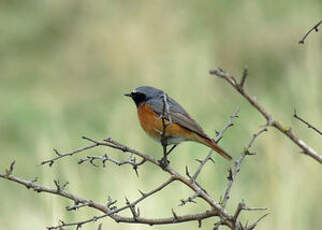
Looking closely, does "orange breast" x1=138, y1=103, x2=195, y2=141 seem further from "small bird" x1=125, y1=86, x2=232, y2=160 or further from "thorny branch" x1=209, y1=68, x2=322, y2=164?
"thorny branch" x1=209, y1=68, x2=322, y2=164

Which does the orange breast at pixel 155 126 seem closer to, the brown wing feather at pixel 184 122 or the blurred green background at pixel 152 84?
the brown wing feather at pixel 184 122

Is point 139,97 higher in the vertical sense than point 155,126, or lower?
higher

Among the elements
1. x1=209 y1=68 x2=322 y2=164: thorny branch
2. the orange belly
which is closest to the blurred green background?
the orange belly

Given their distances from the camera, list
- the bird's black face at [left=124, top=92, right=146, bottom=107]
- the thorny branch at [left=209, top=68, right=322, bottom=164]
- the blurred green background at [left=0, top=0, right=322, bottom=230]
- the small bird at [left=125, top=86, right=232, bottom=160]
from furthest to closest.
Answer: the blurred green background at [left=0, top=0, right=322, bottom=230] < the bird's black face at [left=124, top=92, right=146, bottom=107] < the small bird at [left=125, top=86, right=232, bottom=160] < the thorny branch at [left=209, top=68, right=322, bottom=164]

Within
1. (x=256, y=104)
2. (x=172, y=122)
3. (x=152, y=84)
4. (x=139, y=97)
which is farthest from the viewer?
(x=152, y=84)

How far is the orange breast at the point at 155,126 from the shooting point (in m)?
4.66

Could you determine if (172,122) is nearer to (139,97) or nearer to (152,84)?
(139,97)

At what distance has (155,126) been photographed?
4.72m

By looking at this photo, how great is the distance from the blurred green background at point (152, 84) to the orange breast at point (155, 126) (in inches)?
25.0

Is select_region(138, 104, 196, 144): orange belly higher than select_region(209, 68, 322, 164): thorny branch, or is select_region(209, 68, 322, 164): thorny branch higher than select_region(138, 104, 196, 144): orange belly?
select_region(138, 104, 196, 144): orange belly

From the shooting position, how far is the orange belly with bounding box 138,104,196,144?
4.66 meters

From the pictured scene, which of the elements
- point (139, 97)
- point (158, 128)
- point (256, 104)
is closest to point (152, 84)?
point (139, 97)

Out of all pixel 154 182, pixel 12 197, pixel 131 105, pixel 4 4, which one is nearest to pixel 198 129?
pixel 154 182

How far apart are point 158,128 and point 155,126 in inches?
0.8
